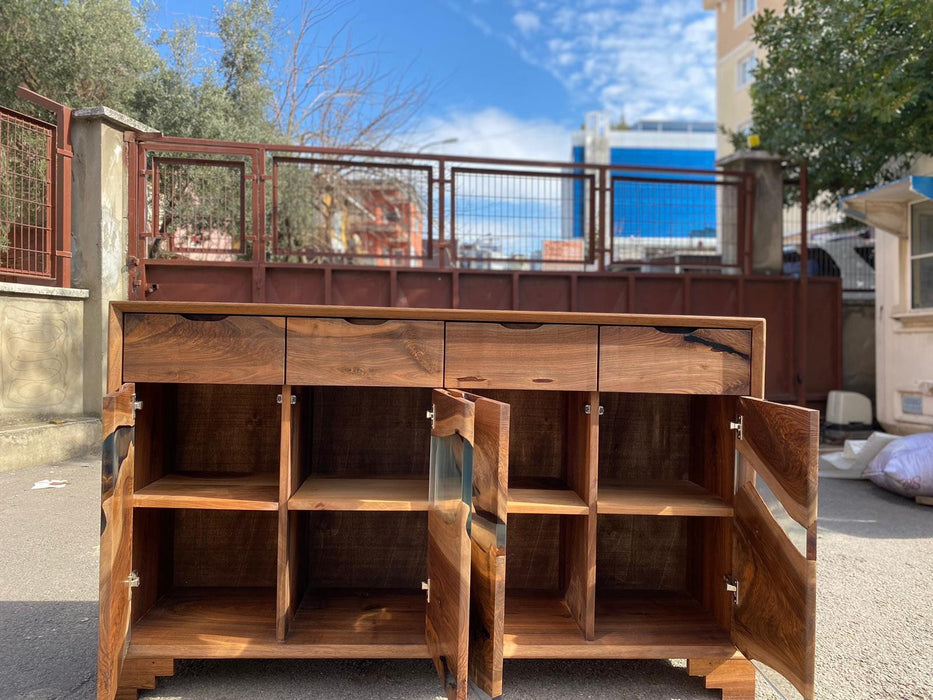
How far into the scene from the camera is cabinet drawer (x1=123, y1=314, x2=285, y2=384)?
7.26 feet

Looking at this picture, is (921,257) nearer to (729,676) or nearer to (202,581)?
(729,676)

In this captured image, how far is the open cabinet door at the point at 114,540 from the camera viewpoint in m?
2.01

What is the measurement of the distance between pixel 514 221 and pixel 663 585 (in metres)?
5.76

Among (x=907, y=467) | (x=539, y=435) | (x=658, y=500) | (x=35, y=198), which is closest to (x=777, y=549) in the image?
(x=658, y=500)

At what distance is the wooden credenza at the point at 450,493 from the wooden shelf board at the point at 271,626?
0.04 feet

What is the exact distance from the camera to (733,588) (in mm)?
2326

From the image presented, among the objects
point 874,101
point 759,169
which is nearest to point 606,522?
point 874,101

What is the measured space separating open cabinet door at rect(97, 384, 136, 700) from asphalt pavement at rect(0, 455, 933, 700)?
1.05 ft

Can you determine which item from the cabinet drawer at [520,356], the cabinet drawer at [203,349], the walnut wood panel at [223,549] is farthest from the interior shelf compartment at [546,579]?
the cabinet drawer at [203,349]

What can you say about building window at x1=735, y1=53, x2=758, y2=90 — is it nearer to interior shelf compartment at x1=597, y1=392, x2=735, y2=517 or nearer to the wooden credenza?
interior shelf compartment at x1=597, y1=392, x2=735, y2=517

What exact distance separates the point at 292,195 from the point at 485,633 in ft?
34.9

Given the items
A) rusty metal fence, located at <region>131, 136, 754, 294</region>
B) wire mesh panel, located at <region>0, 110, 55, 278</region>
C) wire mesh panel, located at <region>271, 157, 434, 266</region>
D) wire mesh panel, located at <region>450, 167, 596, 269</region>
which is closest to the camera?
wire mesh panel, located at <region>0, 110, 55, 278</region>

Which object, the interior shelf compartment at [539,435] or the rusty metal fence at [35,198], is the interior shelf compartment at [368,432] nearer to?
the interior shelf compartment at [539,435]

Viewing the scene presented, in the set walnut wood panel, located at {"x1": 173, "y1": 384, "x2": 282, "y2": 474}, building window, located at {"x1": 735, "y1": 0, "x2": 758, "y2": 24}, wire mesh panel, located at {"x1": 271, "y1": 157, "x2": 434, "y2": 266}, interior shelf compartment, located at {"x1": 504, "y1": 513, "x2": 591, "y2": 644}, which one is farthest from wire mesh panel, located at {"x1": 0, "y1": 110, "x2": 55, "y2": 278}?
building window, located at {"x1": 735, "y1": 0, "x2": 758, "y2": 24}
